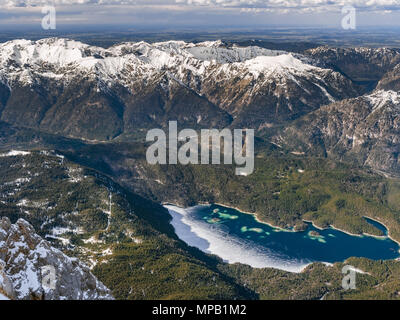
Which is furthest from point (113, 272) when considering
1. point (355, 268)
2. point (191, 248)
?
point (355, 268)

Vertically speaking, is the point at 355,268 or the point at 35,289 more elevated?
the point at 35,289

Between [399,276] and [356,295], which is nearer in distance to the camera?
[356,295]
